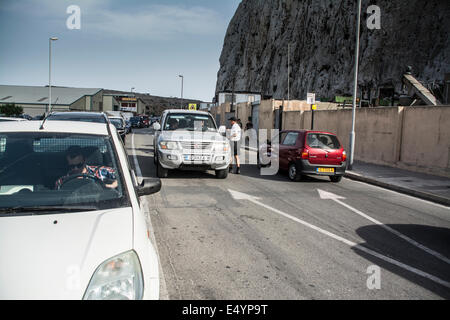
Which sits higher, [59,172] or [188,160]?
[59,172]

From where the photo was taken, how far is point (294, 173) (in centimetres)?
1163

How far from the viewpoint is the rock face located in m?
35.5

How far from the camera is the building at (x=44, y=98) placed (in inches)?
2940

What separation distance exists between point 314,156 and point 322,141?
0.70 meters

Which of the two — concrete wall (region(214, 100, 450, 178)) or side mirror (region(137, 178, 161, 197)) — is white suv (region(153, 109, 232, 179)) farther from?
concrete wall (region(214, 100, 450, 178))

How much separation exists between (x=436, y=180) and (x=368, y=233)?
7224 millimetres

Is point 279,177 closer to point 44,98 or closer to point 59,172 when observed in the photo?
point 59,172

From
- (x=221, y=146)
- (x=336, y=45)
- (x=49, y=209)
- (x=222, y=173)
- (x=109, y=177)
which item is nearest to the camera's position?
(x=49, y=209)

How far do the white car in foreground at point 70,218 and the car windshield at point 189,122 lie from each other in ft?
26.0

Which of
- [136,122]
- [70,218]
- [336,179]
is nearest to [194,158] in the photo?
[336,179]

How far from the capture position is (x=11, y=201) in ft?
9.55

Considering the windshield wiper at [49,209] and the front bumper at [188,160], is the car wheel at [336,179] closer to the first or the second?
the front bumper at [188,160]

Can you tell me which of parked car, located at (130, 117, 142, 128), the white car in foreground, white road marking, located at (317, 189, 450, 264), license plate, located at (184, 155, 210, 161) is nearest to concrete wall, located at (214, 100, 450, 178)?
white road marking, located at (317, 189, 450, 264)

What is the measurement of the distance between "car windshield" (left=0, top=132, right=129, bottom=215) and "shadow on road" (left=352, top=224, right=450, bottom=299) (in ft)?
11.5
